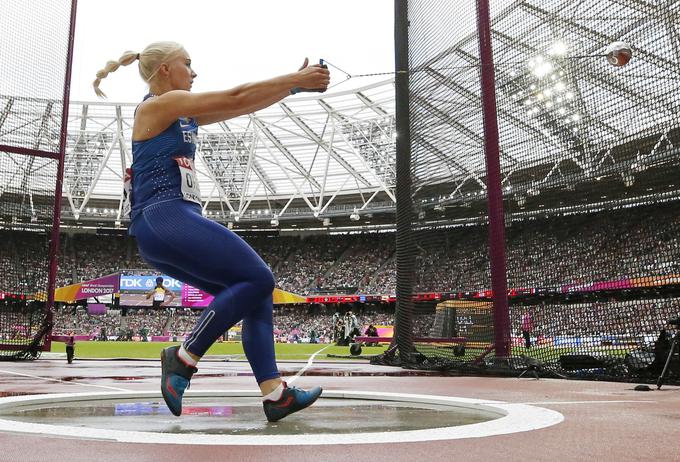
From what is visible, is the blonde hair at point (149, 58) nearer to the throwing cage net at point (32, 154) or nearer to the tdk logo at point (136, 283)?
the throwing cage net at point (32, 154)

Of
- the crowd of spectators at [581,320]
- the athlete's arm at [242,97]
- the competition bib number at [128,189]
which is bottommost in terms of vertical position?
the crowd of spectators at [581,320]

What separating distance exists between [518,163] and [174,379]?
274 inches

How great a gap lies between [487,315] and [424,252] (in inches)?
64.6

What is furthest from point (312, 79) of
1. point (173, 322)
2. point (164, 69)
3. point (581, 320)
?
point (173, 322)

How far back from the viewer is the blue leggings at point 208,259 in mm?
2684

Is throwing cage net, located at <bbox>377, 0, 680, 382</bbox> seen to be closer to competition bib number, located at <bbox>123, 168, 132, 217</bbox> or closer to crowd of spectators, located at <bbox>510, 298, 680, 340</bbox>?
crowd of spectators, located at <bbox>510, 298, 680, 340</bbox>

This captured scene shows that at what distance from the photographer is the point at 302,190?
46.0 metres

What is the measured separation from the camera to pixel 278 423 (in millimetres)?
2773

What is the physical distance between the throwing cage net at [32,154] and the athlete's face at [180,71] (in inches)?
387

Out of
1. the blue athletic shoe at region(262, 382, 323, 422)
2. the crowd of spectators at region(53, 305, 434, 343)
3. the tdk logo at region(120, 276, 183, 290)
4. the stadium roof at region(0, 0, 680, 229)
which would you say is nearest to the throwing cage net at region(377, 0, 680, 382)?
the stadium roof at region(0, 0, 680, 229)

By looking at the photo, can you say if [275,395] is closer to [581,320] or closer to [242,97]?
[242,97]

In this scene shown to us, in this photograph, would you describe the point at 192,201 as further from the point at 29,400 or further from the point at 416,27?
the point at 416,27

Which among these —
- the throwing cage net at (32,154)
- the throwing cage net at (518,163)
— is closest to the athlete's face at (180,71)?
the throwing cage net at (518,163)

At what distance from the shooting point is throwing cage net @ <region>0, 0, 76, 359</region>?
1166cm
